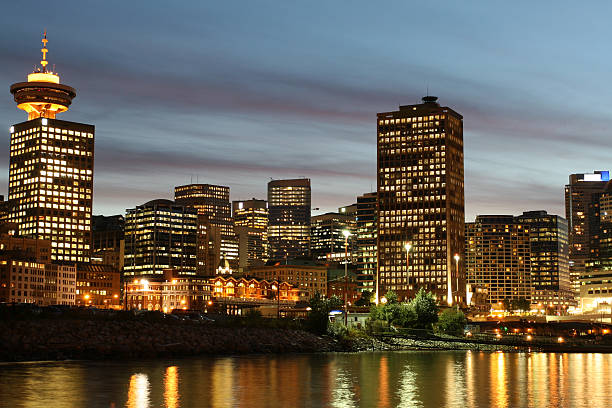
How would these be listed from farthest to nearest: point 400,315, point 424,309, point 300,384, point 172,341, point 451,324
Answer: point 451,324
point 424,309
point 400,315
point 172,341
point 300,384

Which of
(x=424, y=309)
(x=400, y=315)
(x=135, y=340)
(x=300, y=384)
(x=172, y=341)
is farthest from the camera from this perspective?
(x=424, y=309)

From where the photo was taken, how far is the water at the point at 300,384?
55.5m

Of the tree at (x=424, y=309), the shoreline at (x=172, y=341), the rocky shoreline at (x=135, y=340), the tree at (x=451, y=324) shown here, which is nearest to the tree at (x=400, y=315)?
the tree at (x=424, y=309)

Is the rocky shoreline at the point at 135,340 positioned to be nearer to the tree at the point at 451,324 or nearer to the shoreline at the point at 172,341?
the shoreline at the point at 172,341

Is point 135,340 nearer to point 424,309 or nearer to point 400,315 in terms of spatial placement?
point 400,315

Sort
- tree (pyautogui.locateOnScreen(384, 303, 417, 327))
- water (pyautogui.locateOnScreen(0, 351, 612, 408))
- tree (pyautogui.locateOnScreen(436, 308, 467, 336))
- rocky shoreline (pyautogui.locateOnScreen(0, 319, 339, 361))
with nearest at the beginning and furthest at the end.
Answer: water (pyautogui.locateOnScreen(0, 351, 612, 408)) → rocky shoreline (pyautogui.locateOnScreen(0, 319, 339, 361)) → tree (pyautogui.locateOnScreen(384, 303, 417, 327)) → tree (pyautogui.locateOnScreen(436, 308, 467, 336))

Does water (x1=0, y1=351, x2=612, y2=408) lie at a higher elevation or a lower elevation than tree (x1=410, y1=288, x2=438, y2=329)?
lower

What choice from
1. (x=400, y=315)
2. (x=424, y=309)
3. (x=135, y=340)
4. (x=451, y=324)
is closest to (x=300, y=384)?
(x=135, y=340)

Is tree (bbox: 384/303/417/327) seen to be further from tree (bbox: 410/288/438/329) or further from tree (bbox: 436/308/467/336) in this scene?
tree (bbox: 436/308/467/336)

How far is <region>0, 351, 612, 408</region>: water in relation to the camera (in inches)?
2184

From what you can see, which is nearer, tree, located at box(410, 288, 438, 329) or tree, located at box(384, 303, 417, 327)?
tree, located at box(384, 303, 417, 327)

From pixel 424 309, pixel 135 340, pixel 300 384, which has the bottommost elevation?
pixel 300 384

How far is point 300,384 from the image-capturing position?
66.8m

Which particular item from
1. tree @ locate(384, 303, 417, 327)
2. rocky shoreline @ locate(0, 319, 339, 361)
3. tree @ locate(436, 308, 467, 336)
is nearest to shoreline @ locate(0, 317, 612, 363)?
rocky shoreline @ locate(0, 319, 339, 361)
